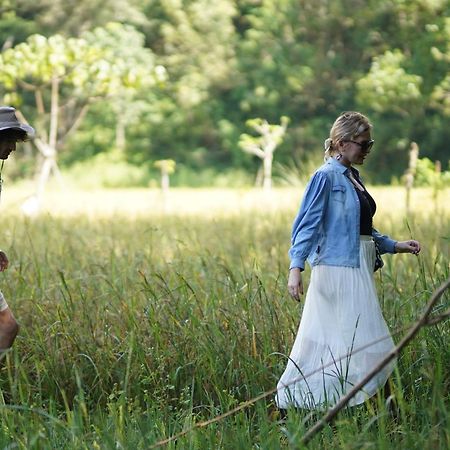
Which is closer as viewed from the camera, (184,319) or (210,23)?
(184,319)

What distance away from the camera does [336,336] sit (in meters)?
3.57

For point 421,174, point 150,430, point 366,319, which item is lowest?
point 150,430

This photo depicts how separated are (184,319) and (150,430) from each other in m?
1.39

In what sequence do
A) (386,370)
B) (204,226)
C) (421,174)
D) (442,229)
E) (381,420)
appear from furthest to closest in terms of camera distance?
1. (204,226)
2. (421,174)
3. (442,229)
4. (386,370)
5. (381,420)

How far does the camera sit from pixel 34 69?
47.4 feet

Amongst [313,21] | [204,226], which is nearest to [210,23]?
[313,21]

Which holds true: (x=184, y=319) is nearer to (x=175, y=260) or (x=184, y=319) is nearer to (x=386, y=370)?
(x=386, y=370)

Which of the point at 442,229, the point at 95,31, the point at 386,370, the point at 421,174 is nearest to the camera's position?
the point at 386,370

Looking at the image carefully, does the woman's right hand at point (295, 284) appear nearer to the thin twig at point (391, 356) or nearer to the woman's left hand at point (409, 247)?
the woman's left hand at point (409, 247)

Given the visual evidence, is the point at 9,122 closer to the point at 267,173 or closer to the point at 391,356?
the point at 391,356

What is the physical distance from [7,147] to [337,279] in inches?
60.1

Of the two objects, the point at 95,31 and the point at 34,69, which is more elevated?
the point at 95,31

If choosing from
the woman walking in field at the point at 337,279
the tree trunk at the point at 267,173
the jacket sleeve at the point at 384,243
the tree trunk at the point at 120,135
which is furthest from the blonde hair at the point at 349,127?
the tree trunk at the point at 120,135

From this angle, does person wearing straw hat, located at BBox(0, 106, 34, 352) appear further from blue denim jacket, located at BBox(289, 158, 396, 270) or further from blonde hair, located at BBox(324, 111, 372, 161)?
blonde hair, located at BBox(324, 111, 372, 161)
